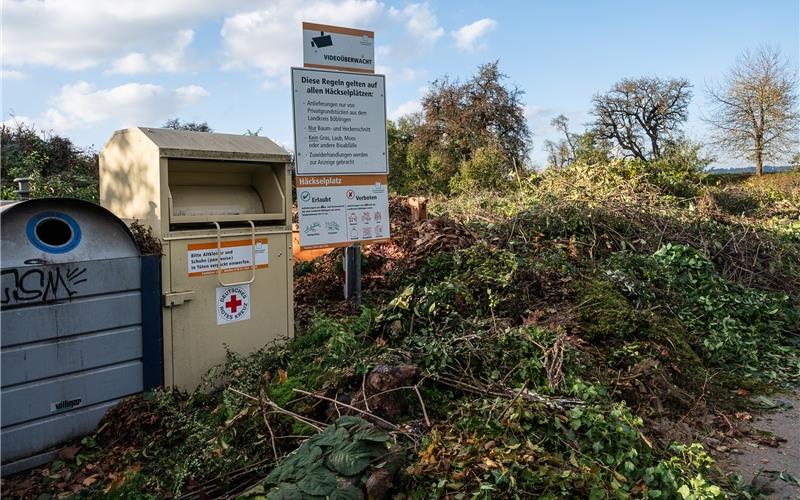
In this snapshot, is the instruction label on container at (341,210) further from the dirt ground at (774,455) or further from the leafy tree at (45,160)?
the leafy tree at (45,160)

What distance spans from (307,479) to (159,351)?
1.99 m

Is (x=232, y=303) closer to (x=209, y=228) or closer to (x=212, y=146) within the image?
(x=209, y=228)

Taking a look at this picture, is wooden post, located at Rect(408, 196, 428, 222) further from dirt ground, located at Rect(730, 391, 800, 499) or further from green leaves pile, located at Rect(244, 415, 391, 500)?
green leaves pile, located at Rect(244, 415, 391, 500)

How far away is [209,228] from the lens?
14.2 feet

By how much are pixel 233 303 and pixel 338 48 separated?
8.33 ft

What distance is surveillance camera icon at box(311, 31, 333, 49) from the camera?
202 inches

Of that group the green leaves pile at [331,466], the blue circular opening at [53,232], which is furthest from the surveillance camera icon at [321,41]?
the green leaves pile at [331,466]

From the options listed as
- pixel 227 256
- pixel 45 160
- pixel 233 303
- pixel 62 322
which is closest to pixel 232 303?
pixel 233 303

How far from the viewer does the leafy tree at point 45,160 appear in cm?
1114

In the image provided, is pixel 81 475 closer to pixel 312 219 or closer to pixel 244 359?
pixel 244 359

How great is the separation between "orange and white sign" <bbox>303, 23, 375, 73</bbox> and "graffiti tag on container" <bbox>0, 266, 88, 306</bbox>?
2.67 metres

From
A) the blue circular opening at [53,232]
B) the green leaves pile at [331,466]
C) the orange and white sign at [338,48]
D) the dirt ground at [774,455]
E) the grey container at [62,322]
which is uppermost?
the orange and white sign at [338,48]

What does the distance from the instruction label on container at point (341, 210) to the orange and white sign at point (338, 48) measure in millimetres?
1036

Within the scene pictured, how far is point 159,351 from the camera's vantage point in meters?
4.05
